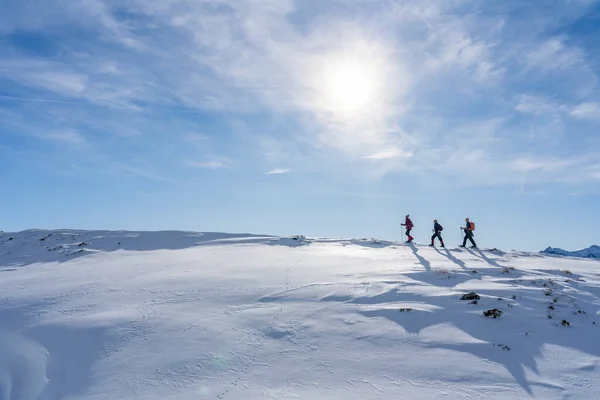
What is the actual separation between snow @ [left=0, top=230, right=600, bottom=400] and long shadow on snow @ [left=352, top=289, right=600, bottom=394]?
4cm

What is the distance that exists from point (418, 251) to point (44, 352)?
16.8m

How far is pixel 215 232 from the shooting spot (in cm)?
2859

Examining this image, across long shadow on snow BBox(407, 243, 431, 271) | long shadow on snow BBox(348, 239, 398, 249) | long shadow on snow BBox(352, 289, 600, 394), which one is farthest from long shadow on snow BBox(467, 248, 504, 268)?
long shadow on snow BBox(352, 289, 600, 394)

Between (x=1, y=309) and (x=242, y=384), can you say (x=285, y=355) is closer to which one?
(x=242, y=384)

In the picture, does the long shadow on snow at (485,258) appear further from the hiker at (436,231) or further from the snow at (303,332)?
the hiker at (436,231)

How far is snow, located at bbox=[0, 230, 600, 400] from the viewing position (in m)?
7.30

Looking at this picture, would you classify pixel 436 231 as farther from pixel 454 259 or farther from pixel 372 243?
pixel 454 259

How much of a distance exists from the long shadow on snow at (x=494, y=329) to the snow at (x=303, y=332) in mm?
42

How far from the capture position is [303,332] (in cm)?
923

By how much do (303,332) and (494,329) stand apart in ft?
14.6

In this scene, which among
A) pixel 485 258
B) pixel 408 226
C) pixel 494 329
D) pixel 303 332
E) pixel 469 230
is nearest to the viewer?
pixel 494 329

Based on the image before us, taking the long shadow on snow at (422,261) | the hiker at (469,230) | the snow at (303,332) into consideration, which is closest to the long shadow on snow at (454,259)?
the snow at (303,332)

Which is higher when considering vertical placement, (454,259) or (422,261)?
(454,259)

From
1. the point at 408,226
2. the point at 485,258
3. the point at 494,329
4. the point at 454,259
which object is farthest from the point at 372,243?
the point at 494,329
